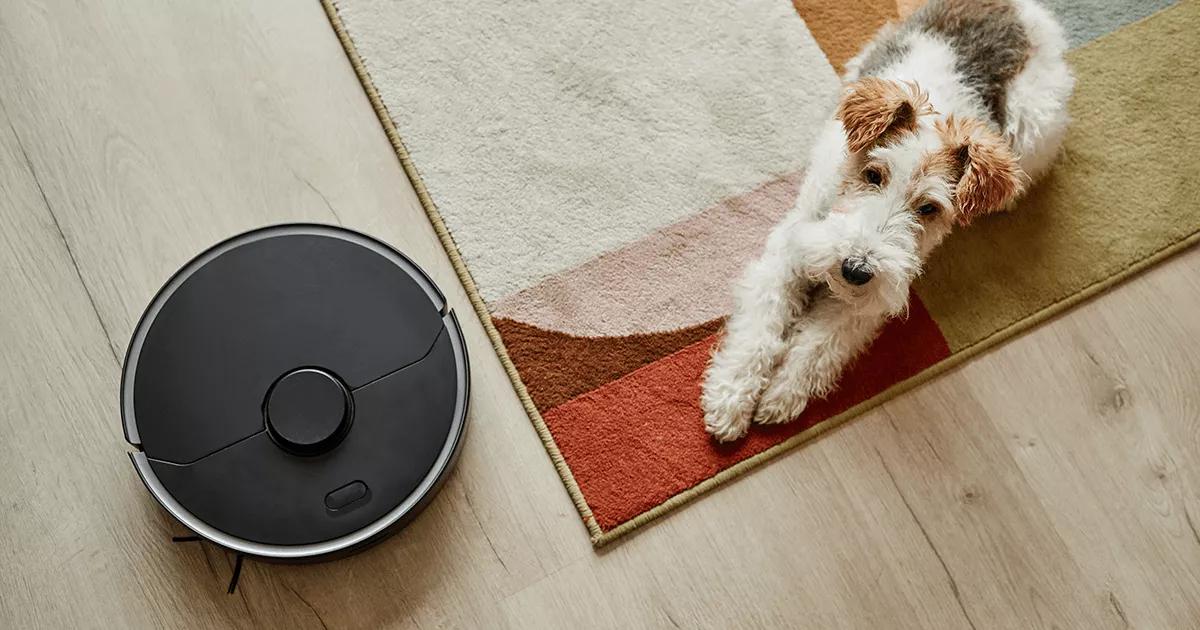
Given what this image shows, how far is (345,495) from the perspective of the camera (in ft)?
4.85

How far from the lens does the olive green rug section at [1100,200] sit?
70.3 inches

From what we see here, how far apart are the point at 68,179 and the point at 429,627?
3.55 ft

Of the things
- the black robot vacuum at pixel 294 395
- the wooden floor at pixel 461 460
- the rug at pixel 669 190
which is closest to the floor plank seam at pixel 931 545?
the wooden floor at pixel 461 460

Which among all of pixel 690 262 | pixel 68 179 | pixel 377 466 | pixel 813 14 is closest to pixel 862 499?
pixel 690 262

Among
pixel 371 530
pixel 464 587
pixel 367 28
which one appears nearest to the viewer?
pixel 371 530

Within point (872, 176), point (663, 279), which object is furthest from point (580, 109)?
point (872, 176)

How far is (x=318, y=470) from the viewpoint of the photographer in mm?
1481

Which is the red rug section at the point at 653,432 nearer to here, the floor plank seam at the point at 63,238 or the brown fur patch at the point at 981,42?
the brown fur patch at the point at 981,42

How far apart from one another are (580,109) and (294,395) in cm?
79

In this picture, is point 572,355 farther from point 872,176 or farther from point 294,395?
point 872,176

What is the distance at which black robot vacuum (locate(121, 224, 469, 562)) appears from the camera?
4.81 ft

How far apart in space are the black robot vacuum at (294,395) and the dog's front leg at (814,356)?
1.84ft

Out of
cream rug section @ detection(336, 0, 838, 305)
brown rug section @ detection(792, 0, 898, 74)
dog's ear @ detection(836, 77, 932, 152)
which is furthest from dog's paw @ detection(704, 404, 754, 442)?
brown rug section @ detection(792, 0, 898, 74)

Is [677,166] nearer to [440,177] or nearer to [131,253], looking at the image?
[440,177]
